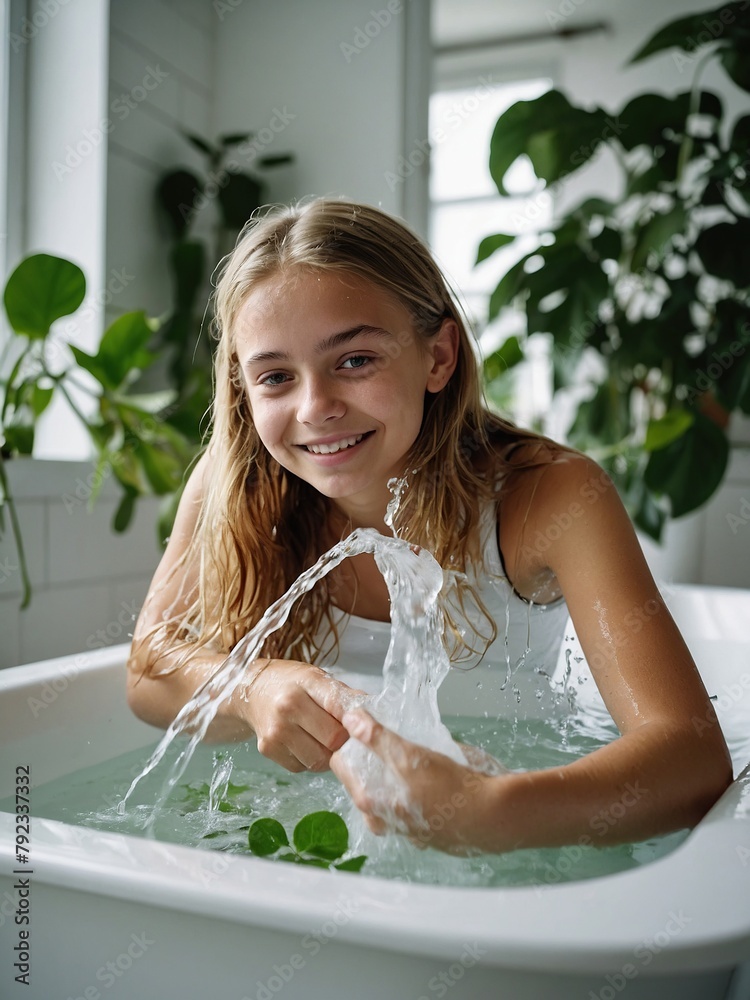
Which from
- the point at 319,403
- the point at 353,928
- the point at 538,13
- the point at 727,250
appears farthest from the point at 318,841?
the point at 538,13

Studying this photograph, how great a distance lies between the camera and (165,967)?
637 millimetres

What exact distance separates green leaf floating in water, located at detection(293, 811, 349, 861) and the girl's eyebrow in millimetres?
516

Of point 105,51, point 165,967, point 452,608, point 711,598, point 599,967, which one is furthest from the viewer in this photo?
point 105,51

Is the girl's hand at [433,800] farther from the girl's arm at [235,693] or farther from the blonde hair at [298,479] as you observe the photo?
the blonde hair at [298,479]

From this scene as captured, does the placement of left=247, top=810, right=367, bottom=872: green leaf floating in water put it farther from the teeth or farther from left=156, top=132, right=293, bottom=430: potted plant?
left=156, top=132, right=293, bottom=430: potted plant

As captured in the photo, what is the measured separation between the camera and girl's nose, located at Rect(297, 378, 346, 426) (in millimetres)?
1043

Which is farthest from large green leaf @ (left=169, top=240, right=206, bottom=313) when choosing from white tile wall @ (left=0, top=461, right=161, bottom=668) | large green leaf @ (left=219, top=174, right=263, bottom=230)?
white tile wall @ (left=0, top=461, right=161, bottom=668)

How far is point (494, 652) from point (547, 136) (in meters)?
1.19

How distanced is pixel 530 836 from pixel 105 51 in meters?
2.07

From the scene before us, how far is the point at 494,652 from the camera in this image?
4.55ft

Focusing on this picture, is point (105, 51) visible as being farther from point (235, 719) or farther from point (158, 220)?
point (235, 719)

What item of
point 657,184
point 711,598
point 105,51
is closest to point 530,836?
point 711,598

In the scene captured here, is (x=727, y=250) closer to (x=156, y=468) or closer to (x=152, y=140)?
(x=156, y=468)

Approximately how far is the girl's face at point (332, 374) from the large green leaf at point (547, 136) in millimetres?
996
